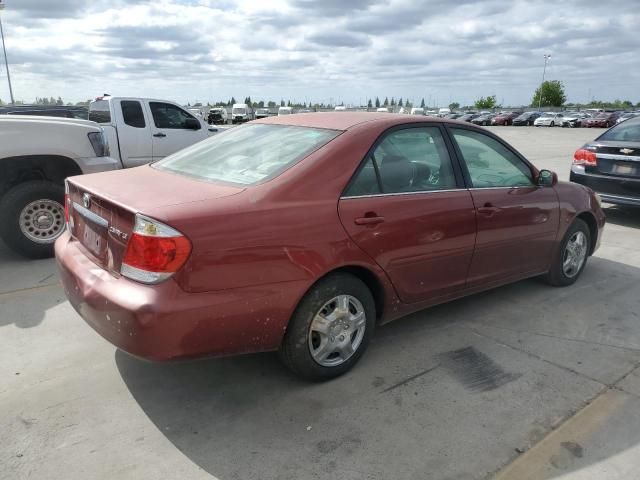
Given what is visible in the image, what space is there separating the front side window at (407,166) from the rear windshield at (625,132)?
5055mm

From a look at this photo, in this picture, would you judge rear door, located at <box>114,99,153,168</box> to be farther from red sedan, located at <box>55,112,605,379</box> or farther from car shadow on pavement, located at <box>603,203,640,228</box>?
car shadow on pavement, located at <box>603,203,640,228</box>

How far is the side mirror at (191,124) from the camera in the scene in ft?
36.2

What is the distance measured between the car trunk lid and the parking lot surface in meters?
0.81

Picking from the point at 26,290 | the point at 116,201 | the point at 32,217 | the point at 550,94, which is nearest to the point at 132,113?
the point at 32,217

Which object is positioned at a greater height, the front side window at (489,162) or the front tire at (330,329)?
the front side window at (489,162)

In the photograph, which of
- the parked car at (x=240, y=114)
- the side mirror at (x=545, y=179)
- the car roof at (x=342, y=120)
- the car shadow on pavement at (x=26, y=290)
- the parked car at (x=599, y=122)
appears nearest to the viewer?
the car roof at (x=342, y=120)

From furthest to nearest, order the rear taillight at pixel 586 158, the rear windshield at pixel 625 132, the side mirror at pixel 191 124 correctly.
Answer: the side mirror at pixel 191 124 < the rear taillight at pixel 586 158 < the rear windshield at pixel 625 132

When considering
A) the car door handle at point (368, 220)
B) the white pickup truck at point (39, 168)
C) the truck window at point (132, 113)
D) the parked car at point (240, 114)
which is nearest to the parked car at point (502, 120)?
the parked car at point (240, 114)

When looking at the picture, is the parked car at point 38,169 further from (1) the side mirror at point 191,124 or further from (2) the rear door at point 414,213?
(1) the side mirror at point 191,124

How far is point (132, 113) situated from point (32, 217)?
220 inches

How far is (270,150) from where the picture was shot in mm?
3361

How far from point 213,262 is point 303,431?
993mm

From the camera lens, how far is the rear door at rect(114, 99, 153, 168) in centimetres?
1035

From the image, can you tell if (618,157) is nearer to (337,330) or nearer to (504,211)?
(504,211)
